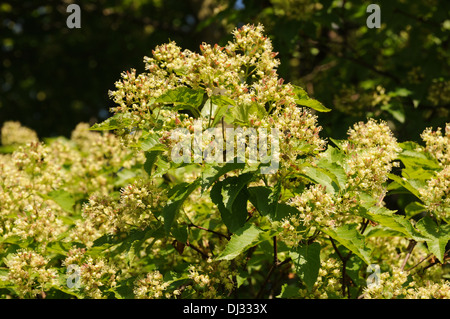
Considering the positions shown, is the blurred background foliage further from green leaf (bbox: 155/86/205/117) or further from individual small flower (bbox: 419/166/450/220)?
green leaf (bbox: 155/86/205/117)

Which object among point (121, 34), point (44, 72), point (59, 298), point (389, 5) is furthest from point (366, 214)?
point (44, 72)

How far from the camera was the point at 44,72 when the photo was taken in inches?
503

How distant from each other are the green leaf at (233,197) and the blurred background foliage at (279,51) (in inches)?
112

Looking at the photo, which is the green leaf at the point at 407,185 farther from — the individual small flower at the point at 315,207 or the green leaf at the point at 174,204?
the green leaf at the point at 174,204

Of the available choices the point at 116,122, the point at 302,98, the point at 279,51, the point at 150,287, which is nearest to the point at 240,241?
the point at 150,287

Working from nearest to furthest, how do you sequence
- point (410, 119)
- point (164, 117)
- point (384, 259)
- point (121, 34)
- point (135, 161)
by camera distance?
point (164, 117) → point (384, 259) → point (135, 161) → point (410, 119) → point (121, 34)

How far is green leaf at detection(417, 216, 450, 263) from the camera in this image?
3.38 meters

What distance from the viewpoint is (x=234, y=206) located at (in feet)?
10.9

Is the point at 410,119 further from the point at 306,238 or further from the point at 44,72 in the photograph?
the point at 44,72

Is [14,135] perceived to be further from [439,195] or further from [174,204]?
[439,195]

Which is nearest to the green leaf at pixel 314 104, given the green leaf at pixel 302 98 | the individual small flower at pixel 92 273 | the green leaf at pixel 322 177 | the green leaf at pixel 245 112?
the green leaf at pixel 302 98

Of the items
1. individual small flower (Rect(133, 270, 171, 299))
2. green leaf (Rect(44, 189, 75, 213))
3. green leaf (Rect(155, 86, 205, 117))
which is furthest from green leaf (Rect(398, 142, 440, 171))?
green leaf (Rect(44, 189, 75, 213))

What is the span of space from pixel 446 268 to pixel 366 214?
1.98 meters

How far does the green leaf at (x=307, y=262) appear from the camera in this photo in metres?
3.13
